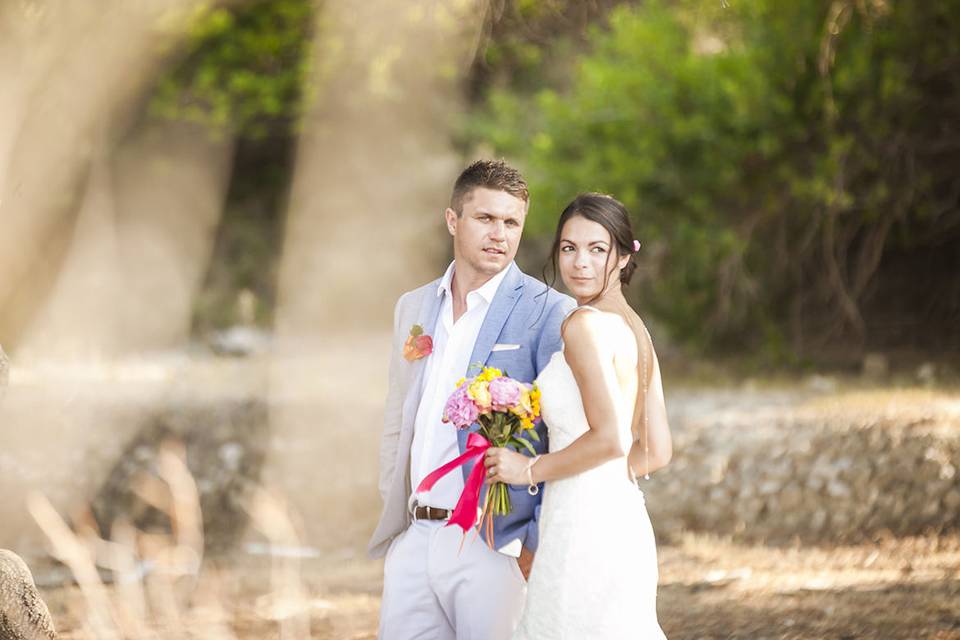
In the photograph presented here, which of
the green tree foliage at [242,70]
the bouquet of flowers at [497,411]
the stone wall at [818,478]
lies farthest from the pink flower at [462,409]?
the green tree foliage at [242,70]

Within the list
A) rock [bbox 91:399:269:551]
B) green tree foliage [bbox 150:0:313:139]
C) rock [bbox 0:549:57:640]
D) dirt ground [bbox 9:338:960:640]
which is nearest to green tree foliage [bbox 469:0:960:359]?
dirt ground [bbox 9:338:960:640]

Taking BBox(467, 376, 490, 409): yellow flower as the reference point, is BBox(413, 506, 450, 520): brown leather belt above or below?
below

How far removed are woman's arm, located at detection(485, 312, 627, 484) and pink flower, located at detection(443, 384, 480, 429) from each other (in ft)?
0.91

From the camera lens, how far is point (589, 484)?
3.17m

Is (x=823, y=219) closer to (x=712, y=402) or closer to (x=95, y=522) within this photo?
(x=712, y=402)

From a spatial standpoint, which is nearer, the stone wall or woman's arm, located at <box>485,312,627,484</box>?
woman's arm, located at <box>485,312,627,484</box>

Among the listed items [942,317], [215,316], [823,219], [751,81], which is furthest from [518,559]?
[215,316]

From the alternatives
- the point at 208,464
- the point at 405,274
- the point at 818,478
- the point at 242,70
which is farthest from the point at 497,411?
the point at 405,274

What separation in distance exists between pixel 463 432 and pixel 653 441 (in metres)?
0.55

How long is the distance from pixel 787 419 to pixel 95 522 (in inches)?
233

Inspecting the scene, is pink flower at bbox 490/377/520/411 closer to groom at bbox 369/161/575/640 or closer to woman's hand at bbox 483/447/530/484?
woman's hand at bbox 483/447/530/484

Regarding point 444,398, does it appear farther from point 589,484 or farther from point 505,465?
point 589,484

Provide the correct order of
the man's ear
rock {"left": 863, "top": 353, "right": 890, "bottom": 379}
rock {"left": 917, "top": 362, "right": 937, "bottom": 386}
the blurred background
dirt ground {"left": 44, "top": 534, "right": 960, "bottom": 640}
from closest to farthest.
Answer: the man's ear
dirt ground {"left": 44, "top": 534, "right": 960, "bottom": 640}
the blurred background
rock {"left": 917, "top": 362, "right": 937, "bottom": 386}
rock {"left": 863, "top": 353, "right": 890, "bottom": 379}

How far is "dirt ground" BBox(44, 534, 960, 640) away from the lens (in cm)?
556
